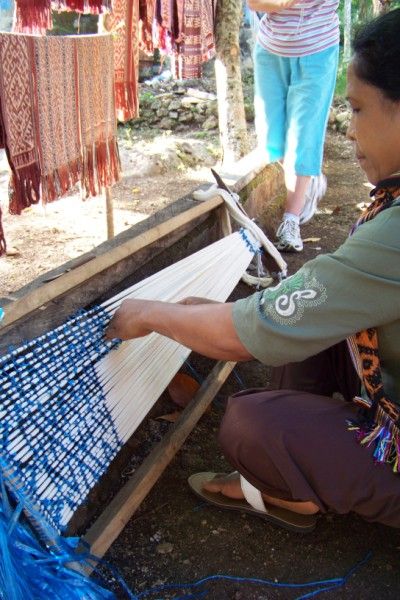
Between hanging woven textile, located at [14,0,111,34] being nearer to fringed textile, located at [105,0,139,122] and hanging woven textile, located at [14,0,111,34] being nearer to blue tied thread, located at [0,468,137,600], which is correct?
fringed textile, located at [105,0,139,122]

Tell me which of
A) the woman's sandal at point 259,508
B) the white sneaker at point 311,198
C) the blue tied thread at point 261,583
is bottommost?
the blue tied thread at point 261,583

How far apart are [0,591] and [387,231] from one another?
1056mm

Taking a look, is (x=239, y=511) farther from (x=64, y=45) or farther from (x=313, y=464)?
(x=64, y=45)

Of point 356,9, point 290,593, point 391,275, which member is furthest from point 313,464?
point 356,9

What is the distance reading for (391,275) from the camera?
1.24 metres

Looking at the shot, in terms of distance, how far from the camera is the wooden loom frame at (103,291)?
1.53 m

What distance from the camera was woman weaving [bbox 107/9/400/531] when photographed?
1.27 metres

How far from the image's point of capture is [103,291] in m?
1.85

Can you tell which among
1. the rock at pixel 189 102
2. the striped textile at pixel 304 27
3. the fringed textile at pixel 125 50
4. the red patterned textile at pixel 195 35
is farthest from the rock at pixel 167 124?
the fringed textile at pixel 125 50

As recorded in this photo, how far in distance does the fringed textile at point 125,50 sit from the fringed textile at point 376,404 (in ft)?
6.86

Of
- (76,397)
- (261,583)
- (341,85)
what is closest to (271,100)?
(76,397)

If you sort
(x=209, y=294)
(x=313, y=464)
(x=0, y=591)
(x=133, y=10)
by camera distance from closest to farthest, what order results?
(x=0, y=591)
(x=313, y=464)
(x=209, y=294)
(x=133, y=10)

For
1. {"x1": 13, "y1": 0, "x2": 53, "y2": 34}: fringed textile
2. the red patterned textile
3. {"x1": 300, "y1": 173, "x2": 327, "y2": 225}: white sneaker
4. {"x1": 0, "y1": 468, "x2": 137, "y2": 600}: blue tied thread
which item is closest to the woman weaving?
{"x1": 0, "y1": 468, "x2": 137, "y2": 600}: blue tied thread

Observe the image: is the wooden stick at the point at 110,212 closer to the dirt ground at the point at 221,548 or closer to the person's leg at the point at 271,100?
the person's leg at the point at 271,100
